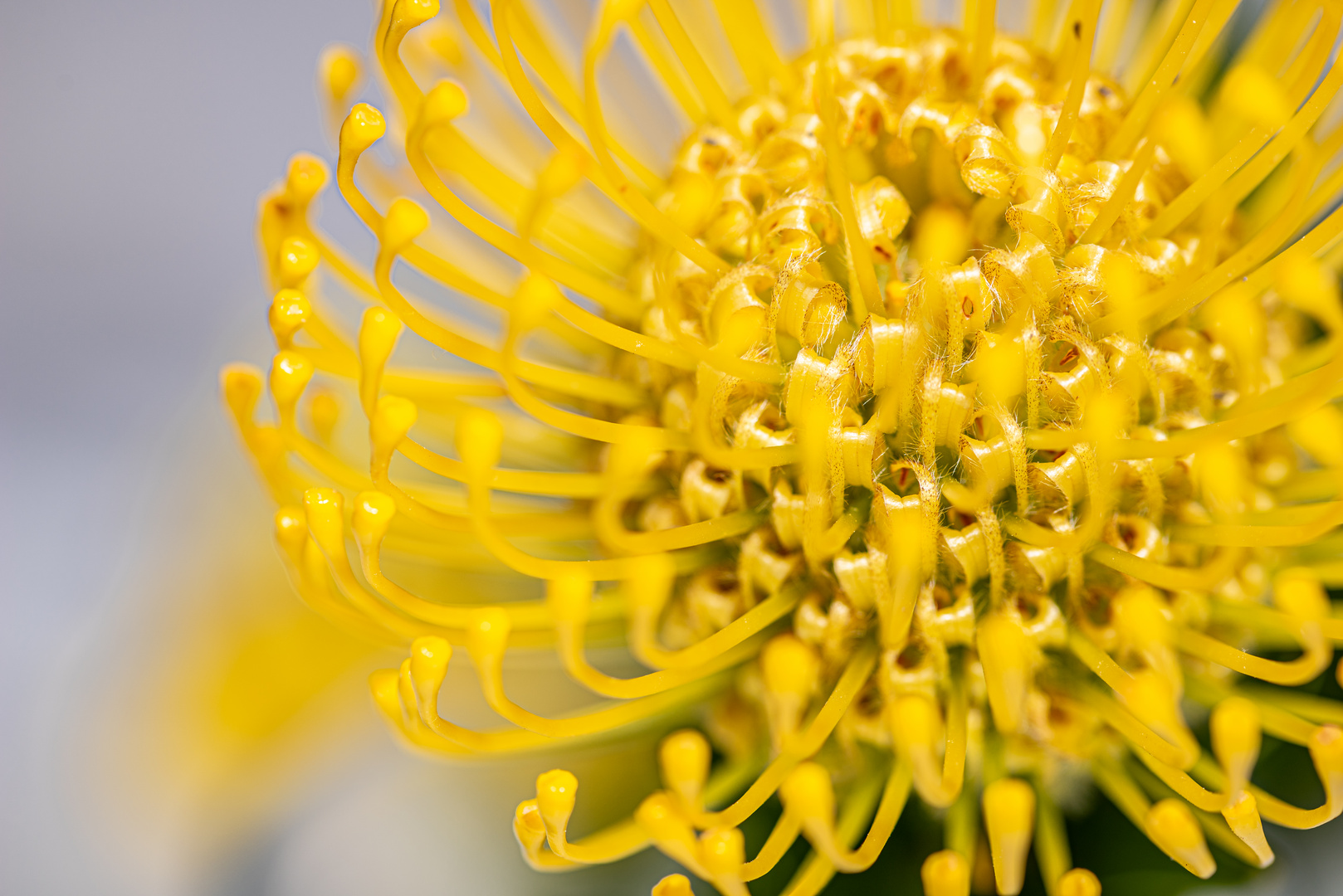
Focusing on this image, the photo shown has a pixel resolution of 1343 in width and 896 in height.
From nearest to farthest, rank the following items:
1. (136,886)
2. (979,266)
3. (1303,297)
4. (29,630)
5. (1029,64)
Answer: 1. (1303,297)
2. (979,266)
3. (1029,64)
4. (136,886)
5. (29,630)

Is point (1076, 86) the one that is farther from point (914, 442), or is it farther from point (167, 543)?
point (167, 543)

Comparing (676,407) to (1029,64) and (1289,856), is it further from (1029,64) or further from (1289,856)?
(1289,856)

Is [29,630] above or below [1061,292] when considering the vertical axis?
below

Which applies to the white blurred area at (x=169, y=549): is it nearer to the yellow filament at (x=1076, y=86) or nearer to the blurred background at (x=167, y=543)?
the blurred background at (x=167, y=543)

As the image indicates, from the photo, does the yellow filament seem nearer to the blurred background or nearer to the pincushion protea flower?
the pincushion protea flower

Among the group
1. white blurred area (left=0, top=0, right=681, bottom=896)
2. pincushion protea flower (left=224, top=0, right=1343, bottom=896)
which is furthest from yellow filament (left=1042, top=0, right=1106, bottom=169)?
white blurred area (left=0, top=0, right=681, bottom=896)

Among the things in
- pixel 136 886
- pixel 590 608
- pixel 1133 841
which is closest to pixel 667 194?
pixel 590 608

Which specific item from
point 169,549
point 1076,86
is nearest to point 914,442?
point 1076,86
